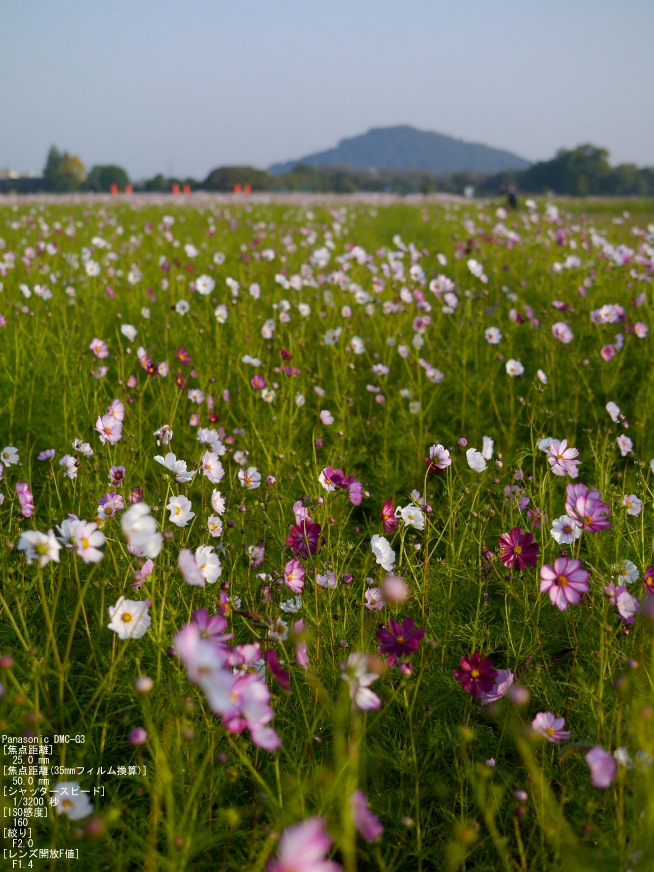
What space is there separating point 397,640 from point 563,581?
365 mm

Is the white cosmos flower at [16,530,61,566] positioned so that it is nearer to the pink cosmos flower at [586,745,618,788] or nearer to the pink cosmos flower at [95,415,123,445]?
the pink cosmos flower at [95,415,123,445]

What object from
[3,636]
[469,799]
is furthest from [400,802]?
[3,636]

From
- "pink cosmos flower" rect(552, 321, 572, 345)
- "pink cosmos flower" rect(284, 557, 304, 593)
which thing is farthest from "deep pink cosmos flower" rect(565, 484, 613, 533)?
"pink cosmos flower" rect(552, 321, 572, 345)

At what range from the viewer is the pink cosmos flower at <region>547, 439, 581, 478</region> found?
1540 millimetres

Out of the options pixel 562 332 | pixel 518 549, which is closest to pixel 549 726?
pixel 518 549

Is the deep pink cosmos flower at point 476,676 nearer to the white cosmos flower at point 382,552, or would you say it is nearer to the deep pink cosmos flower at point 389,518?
the white cosmos flower at point 382,552

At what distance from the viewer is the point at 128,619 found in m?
1.12

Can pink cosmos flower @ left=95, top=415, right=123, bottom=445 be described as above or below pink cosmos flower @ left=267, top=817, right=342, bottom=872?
above

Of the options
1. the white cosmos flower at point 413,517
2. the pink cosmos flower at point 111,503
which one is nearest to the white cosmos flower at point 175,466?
the pink cosmos flower at point 111,503

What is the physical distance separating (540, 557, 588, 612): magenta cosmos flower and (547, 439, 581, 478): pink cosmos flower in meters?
0.42

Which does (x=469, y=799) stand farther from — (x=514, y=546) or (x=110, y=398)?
(x=110, y=398)

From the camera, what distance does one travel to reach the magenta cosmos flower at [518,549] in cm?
136

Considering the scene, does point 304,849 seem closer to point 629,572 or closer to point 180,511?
point 180,511

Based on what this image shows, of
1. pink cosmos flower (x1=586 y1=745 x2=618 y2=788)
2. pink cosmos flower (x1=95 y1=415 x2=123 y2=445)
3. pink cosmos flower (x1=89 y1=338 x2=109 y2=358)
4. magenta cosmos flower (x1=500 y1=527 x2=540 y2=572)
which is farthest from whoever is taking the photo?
pink cosmos flower (x1=89 y1=338 x2=109 y2=358)
